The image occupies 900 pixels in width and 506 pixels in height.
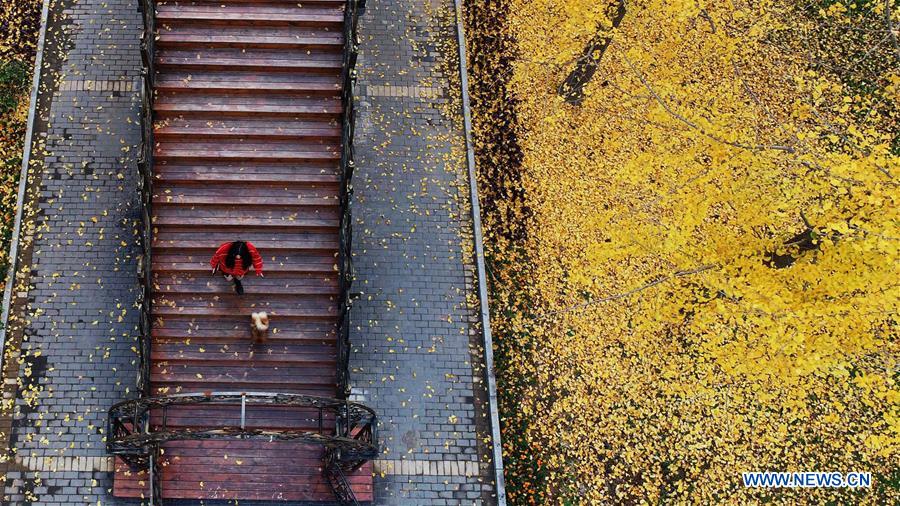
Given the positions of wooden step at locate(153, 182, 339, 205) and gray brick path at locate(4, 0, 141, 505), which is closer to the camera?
gray brick path at locate(4, 0, 141, 505)

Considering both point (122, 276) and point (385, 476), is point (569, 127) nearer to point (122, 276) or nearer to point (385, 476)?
point (385, 476)

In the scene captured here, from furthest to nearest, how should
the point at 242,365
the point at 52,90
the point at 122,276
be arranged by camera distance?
1. the point at 52,90
2. the point at 122,276
3. the point at 242,365

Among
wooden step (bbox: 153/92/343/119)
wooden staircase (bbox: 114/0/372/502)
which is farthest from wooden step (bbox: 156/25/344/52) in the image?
wooden step (bbox: 153/92/343/119)

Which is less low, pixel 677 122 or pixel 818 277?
pixel 677 122

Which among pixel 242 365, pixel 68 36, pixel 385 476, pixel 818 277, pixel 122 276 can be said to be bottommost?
pixel 385 476

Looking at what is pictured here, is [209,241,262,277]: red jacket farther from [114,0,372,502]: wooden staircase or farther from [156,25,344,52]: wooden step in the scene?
[156,25,344,52]: wooden step

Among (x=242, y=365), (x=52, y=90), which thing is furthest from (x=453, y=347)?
(x=52, y=90)
